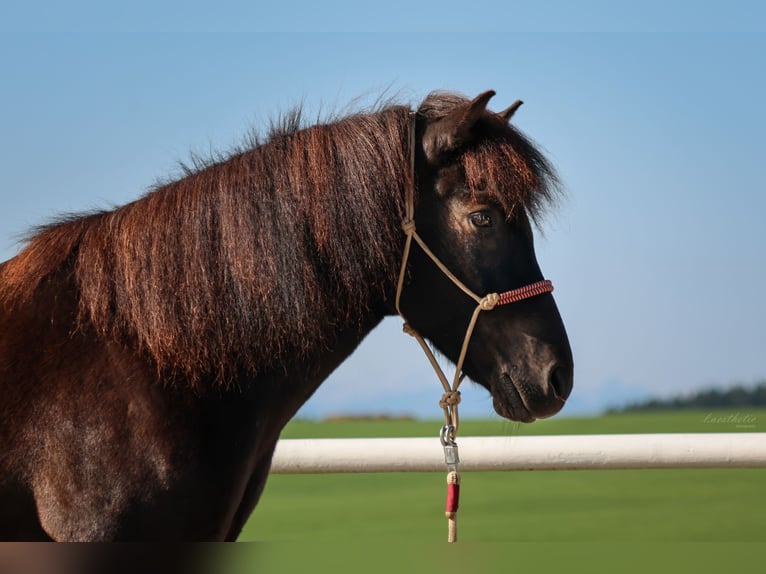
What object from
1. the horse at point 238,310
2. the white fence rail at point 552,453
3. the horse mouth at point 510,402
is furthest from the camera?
the white fence rail at point 552,453

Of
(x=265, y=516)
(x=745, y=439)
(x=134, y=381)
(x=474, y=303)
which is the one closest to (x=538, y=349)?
(x=474, y=303)

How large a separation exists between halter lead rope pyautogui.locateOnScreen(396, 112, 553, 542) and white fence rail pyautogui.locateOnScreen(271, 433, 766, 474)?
1.72 m

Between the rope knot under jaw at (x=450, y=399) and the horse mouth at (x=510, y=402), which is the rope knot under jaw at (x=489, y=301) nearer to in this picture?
the horse mouth at (x=510, y=402)

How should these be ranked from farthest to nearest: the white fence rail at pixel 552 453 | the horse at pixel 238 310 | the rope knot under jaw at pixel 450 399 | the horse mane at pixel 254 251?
the white fence rail at pixel 552 453
the rope knot under jaw at pixel 450 399
the horse mane at pixel 254 251
the horse at pixel 238 310

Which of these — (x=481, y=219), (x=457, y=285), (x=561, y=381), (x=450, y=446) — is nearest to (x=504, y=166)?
(x=481, y=219)

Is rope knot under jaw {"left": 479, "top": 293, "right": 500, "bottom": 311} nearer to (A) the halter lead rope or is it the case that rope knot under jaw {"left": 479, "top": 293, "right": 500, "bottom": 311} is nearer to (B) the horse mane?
(A) the halter lead rope

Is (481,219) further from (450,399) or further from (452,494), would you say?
(452,494)

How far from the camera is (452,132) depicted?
8.84 feet

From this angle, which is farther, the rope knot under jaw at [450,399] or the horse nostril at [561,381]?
the rope knot under jaw at [450,399]

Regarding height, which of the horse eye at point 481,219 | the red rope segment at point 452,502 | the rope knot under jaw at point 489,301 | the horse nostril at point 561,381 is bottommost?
the red rope segment at point 452,502

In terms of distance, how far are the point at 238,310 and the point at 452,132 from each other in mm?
855

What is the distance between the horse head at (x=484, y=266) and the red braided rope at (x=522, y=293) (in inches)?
0.7

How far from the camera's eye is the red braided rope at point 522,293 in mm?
2582

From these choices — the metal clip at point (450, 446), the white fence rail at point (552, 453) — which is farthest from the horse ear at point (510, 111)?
the white fence rail at point (552, 453)
